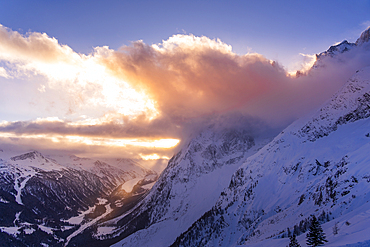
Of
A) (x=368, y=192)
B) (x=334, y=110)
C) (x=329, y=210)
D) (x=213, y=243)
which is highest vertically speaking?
(x=334, y=110)

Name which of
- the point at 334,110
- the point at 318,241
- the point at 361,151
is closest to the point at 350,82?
the point at 334,110

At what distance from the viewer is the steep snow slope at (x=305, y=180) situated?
91.6m

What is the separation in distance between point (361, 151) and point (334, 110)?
245ft

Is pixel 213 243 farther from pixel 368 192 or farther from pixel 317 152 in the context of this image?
pixel 368 192

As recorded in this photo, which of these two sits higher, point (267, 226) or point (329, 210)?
point (329, 210)

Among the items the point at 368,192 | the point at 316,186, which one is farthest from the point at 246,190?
the point at 368,192

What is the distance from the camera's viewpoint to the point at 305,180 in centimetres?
13838

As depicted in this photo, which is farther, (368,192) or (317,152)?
(317,152)

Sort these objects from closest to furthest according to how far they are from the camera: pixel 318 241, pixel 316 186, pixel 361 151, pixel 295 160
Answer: pixel 318 241, pixel 361 151, pixel 316 186, pixel 295 160

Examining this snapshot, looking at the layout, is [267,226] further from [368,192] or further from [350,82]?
[350,82]

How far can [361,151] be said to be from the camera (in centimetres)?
10869

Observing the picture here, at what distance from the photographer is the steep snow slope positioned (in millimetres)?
91625

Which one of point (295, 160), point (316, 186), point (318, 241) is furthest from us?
point (295, 160)

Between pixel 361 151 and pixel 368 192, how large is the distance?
4267 centimetres
